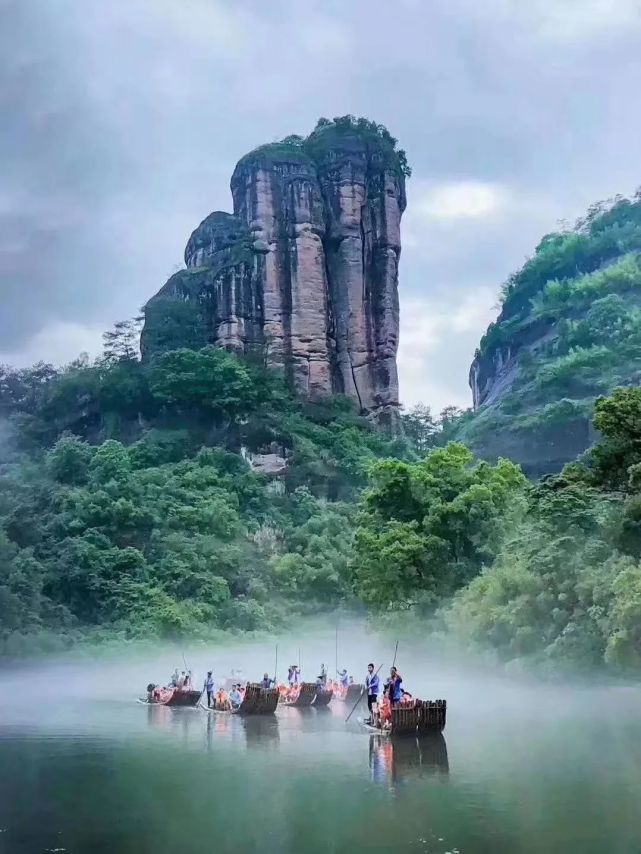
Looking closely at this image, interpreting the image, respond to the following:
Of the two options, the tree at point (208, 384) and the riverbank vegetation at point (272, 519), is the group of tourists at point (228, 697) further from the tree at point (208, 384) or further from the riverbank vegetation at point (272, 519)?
the tree at point (208, 384)

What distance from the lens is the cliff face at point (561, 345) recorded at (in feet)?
176

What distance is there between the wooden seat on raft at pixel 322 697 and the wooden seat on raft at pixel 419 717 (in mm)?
7424

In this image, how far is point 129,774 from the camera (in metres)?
14.4

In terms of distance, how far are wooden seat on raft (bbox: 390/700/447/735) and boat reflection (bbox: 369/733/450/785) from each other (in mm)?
159

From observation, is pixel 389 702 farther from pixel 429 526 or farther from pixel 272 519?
pixel 272 519

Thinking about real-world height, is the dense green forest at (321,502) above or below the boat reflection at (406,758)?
above

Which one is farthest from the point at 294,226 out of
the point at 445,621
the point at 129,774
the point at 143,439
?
the point at 129,774

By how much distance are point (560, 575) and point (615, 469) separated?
2876 millimetres

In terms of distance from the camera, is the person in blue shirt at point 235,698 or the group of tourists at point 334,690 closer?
the group of tourists at point 334,690

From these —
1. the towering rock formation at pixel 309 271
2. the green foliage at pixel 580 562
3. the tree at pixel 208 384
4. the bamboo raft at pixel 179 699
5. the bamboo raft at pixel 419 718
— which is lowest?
the bamboo raft at pixel 419 718

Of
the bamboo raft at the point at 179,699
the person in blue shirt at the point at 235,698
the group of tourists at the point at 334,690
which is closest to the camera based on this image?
the group of tourists at the point at 334,690

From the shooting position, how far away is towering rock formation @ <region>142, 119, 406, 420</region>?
189 ft

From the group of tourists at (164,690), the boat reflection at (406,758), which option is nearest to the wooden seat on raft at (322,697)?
the group of tourists at (164,690)

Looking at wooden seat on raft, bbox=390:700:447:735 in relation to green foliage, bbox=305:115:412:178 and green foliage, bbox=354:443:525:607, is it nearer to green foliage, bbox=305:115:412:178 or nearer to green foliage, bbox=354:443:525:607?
green foliage, bbox=354:443:525:607
